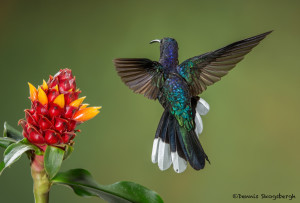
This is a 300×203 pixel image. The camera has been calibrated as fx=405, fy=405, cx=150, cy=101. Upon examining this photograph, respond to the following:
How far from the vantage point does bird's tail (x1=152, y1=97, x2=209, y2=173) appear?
792mm

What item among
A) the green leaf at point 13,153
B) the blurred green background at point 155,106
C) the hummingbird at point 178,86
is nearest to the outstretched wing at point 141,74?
the hummingbird at point 178,86

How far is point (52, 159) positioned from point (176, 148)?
26 centimetres

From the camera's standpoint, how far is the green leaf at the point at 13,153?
2.27 feet

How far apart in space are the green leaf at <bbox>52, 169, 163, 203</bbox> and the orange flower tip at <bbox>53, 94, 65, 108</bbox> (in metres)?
0.17

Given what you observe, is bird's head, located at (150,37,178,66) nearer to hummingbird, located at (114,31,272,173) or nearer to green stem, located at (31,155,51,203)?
hummingbird, located at (114,31,272,173)

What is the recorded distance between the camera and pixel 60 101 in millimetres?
750

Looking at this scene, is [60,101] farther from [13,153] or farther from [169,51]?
[169,51]

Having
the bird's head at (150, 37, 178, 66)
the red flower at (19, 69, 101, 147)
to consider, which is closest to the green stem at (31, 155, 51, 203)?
the red flower at (19, 69, 101, 147)

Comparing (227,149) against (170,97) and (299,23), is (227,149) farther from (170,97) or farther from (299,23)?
(170,97)

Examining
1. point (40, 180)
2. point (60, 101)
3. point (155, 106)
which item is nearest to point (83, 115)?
point (60, 101)

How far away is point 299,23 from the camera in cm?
261

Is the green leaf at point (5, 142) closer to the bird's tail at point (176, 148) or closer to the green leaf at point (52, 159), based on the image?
the green leaf at point (52, 159)

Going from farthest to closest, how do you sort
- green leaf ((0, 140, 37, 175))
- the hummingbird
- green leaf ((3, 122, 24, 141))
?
green leaf ((3, 122, 24, 141)), the hummingbird, green leaf ((0, 140, 37, 175))

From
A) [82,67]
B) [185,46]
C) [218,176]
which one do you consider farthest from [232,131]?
[82,67]
